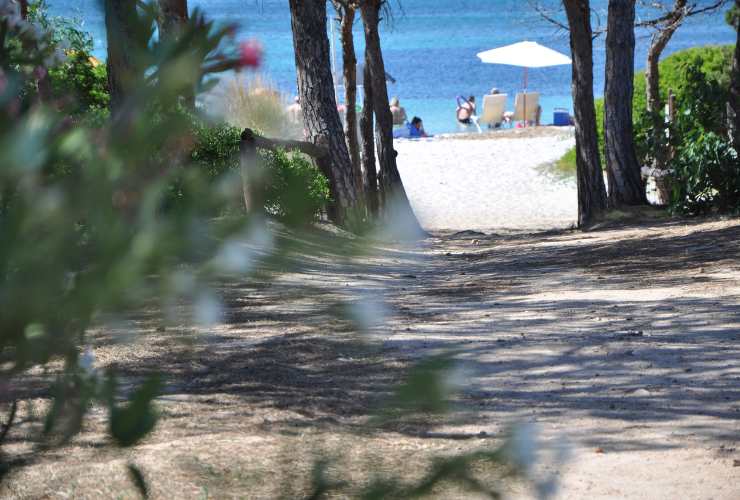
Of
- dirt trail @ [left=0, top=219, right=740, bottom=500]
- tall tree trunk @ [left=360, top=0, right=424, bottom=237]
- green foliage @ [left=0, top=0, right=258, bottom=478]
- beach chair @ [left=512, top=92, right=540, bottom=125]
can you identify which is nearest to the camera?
green foliage @ [left=0, top=0, right=258, bottom=478]

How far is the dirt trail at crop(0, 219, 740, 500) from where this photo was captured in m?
2.96

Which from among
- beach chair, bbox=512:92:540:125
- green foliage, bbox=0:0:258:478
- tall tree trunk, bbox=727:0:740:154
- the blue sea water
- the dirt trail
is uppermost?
the blue sea water

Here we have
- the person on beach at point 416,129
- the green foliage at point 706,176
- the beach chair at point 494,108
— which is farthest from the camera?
the beach chair at point 494,108

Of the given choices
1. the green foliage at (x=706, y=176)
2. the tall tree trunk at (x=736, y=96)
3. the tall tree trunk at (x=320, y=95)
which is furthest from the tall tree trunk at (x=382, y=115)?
the tall tree trunk at (x=736, y=96)

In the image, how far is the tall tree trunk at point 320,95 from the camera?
1036 cm

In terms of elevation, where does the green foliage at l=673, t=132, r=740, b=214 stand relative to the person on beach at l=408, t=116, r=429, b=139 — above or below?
below

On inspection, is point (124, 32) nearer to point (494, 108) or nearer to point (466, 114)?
point (494, 108)

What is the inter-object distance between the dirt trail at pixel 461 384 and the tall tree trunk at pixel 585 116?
210 inches

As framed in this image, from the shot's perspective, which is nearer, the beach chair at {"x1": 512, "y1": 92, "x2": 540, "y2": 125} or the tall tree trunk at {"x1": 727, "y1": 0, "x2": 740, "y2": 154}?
the tall tree trunk at {"x1": 727, "y1": 0, "x2": 740, "y2": 154}

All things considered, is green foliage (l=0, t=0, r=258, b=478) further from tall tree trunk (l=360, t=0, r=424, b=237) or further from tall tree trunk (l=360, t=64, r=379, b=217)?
tall tree trunk (l=360, t=64, r=379, b=217)

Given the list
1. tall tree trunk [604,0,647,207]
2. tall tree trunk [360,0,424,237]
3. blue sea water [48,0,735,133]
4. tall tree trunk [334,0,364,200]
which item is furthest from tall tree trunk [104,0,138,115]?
blue sea water [48,0,735,133]

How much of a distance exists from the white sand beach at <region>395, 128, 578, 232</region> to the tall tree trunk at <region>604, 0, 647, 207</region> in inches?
114

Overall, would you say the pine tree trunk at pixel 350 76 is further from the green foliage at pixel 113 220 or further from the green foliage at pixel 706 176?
the green foliage at pixel 113 220

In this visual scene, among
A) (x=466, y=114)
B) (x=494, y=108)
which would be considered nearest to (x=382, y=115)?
(x=494, y=108)
